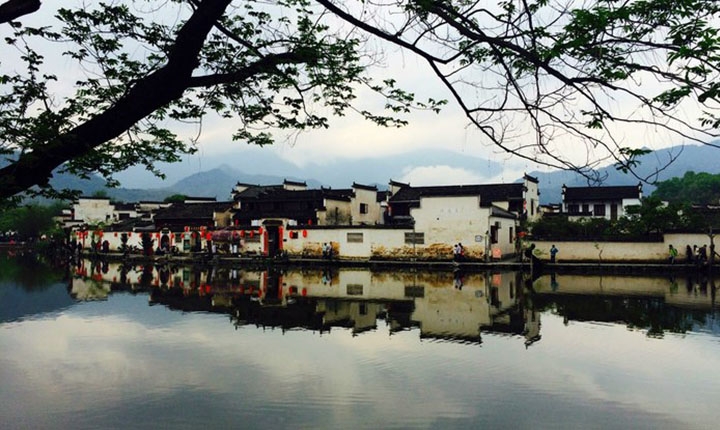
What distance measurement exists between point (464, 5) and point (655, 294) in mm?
17938

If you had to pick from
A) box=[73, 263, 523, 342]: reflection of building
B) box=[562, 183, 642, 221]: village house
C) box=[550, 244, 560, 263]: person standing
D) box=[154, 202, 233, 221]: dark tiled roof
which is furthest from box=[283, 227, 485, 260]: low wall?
box=[562, 183, 642, 221]: village house

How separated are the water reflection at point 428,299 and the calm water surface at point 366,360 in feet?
0.38

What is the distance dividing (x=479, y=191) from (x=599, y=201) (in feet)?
40.2

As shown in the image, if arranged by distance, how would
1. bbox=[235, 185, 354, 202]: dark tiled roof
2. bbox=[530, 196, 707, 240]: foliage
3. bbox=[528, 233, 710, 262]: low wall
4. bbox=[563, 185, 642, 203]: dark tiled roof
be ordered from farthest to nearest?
1. bbox=[563, 185, 642, 203]: dark tiled roof
2. bbox=[235, 185, 354, 202]: dark tiled roof
3. bbox=[530, 196, 707, 240]: foliage
4. bbox=[528, 233, 710, 262]: low wall

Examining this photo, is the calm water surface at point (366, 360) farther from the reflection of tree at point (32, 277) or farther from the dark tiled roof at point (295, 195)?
the dark tiled roof at point (295, 195)

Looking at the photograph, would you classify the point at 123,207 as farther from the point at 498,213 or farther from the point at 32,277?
the point at 498,213

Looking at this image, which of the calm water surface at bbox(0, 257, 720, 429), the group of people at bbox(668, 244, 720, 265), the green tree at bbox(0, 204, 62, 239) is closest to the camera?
the calm water surface at bbox(0, 257, 720, 429)

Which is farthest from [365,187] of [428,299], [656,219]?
[428,299]

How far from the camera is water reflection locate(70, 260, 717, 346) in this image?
13555 millimetres

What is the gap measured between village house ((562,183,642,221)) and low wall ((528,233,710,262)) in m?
13.9

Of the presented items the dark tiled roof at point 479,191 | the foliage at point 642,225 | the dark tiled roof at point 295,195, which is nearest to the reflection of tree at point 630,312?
the foliage at point 642,225

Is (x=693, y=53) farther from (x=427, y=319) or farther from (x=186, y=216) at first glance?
(x=186, y=216)

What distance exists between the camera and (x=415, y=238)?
3238cm

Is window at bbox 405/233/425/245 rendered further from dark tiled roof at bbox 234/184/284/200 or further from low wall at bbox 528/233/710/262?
dark tiled roof at bbox 234/184/284/200
